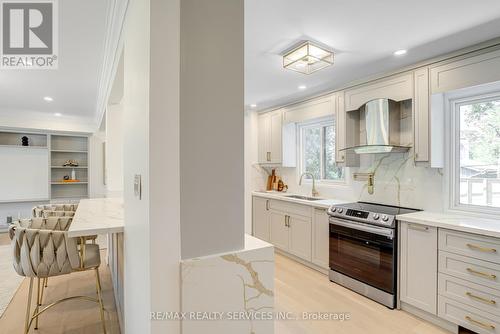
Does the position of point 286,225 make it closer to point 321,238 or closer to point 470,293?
point 321,238

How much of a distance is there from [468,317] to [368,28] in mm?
2364

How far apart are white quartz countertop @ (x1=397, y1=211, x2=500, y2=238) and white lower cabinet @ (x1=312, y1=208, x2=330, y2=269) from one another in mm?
936

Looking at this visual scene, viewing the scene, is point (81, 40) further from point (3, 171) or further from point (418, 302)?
point (3, 171)

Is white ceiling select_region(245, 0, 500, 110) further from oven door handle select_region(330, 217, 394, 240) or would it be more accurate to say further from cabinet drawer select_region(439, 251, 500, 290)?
cabinet drawer select_region(439, 251, 500, 290)

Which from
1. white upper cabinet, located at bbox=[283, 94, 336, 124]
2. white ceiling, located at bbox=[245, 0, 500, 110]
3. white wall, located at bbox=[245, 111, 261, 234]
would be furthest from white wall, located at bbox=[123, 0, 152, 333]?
white wall, located at bbox=[245, 111, 261, 234]

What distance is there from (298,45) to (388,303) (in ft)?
8.32

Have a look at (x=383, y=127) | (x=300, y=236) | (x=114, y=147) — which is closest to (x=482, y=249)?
(x=383, y=127)

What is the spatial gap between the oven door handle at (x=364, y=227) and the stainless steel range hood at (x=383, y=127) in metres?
0.82

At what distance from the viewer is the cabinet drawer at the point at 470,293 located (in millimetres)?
1934

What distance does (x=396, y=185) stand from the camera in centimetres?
303

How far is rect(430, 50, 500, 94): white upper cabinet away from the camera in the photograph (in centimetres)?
213

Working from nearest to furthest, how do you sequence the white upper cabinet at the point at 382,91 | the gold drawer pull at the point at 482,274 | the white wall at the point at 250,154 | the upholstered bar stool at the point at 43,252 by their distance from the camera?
the upholstered bar stool at the point at 43,252, the gold drawer pull at the point at 482,274, the white upper cabinet at the point at 382,91, the white wall at the point at 250,154

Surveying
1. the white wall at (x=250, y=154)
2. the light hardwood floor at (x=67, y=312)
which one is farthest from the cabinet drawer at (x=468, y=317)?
the white wall at (x=250, y=154)

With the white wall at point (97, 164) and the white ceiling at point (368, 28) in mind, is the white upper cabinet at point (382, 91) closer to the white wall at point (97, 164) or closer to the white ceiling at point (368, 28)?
the white ceiling at point (368, 28)
